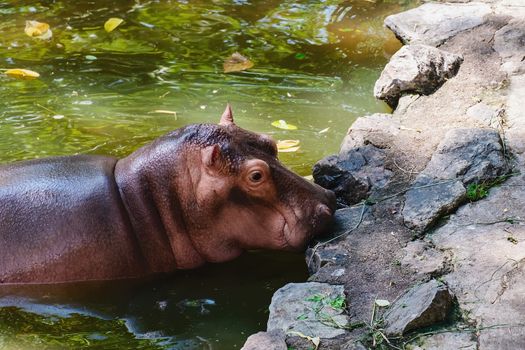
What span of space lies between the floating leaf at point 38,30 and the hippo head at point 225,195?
4.62m

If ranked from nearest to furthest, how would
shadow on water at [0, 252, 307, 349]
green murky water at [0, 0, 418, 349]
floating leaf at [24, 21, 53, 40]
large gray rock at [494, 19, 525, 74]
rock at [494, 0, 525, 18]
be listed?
shadow on water at [0, 252, 307, 349] < green murky water at [0, 0, 418, 349] < large gray rock at [494, 19, 525, 74] < rock at [494, 0, 525, 18] < floating leaf at [24, 21, 53, 40]

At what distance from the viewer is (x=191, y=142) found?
5215 mm

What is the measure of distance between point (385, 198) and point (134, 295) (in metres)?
1.61

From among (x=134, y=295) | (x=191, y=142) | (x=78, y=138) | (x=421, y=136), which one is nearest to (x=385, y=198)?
(x=421, y=136)

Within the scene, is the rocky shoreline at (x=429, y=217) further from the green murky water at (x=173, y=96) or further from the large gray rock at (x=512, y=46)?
the green murky water at (x=173, y=96)

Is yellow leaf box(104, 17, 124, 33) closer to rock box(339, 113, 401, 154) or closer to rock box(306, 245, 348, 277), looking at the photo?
rock box(339, 113, 401, 154)

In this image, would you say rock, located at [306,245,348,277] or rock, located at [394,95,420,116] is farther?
rock, located at [394,95,420,116]

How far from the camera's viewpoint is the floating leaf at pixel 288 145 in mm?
6848

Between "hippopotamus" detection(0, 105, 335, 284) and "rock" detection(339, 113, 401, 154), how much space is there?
2.60ft

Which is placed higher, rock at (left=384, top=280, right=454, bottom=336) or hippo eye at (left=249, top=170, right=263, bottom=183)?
hippo eye at (left=249, top=170, right=263, bottom=183)

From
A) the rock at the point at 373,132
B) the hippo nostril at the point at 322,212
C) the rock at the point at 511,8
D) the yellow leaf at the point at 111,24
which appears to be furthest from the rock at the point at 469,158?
the yellow leaf at the point at 111,24

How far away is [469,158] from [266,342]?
2016mm

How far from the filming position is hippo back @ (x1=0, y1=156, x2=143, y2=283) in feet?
16.8

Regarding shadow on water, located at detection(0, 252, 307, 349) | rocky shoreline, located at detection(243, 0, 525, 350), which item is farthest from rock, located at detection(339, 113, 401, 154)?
shadow on water, located at detection(0, 252, 307, 349)
